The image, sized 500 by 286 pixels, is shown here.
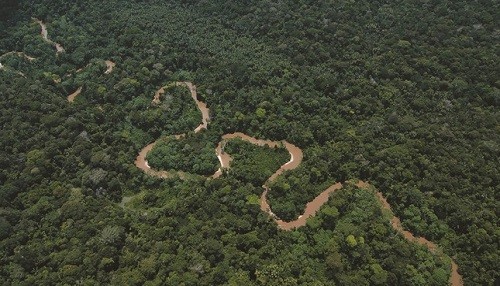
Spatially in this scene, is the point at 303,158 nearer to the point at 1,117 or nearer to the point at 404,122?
the point at 404,122

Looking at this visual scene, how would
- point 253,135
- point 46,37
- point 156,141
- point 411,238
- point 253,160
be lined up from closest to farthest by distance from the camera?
point 411,238
point 253,160
point 253,135
point 156,141
point 46,37

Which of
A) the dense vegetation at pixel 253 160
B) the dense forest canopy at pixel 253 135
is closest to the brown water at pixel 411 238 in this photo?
the dense forest canopy at pixel 253 135

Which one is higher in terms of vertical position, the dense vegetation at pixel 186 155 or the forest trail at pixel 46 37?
the forest trail at pixel 46 37

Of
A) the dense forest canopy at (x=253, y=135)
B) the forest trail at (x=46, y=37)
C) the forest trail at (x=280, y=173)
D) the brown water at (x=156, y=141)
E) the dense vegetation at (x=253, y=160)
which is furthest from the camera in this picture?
the forest trail at (x=46, y=37)

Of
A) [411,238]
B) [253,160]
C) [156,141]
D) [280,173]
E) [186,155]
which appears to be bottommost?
[156,141]

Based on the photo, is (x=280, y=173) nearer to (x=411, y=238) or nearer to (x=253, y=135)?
(x=253, y=135)

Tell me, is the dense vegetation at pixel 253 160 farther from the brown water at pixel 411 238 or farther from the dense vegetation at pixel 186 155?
the brown water at pixel 411 238

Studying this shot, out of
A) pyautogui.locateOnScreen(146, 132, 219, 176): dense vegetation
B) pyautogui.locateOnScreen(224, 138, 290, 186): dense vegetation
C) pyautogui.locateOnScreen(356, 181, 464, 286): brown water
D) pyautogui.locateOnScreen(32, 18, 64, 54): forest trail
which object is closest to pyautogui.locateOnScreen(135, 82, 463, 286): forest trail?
pyautogui.locateOnScreen(356, 181, 464, 286): brown water

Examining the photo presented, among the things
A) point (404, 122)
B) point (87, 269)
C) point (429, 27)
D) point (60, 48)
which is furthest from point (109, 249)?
point (429, 27)

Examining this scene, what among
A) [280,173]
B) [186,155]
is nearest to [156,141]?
[186,155]
